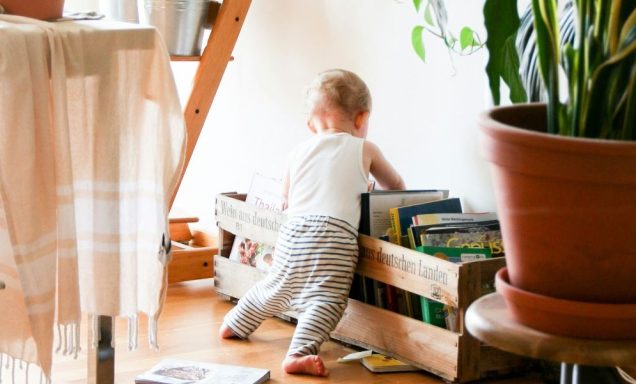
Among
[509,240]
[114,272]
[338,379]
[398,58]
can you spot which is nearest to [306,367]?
[338,379]

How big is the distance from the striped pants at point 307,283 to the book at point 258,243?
0.20 metres

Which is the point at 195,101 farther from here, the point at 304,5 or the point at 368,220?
the point at 368,220

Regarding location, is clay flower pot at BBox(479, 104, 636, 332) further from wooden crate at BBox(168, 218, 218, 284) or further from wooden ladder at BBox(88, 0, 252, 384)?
wooden crate at BBox(168, 218, 218, 284)

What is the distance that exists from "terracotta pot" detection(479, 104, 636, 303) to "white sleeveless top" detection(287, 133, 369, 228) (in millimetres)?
1524

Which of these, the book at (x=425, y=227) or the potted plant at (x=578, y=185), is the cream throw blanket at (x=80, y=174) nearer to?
the book at (x=425, y=227)

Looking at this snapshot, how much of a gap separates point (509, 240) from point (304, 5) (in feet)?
6.79

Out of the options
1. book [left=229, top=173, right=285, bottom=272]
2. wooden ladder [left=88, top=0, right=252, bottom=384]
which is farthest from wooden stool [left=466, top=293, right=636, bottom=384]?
wooden ladder [left=88, top=0, right=252, bottom=384]

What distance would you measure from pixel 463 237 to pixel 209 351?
65 cm

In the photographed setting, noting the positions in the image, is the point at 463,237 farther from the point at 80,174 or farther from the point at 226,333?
the point at 80,174

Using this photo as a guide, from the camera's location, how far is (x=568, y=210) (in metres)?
0.83

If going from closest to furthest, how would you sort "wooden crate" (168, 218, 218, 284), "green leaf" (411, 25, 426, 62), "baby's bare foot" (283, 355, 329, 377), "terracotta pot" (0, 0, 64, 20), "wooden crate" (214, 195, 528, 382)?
1. "terracotta pot" (0, 0, 64, 20)
2. "wooden crate" (214, 195, 528, 382)
3. "baby's bare foot" (283, 355, 329, 377)
4. "green leaf" (411, 25, 426, 62)
5. "wooden crate" (168, 218, 218, 284)

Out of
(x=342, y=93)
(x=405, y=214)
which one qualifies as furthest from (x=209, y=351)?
(x=342, y=93)

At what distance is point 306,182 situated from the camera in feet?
8.12

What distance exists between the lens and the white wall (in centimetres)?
241
